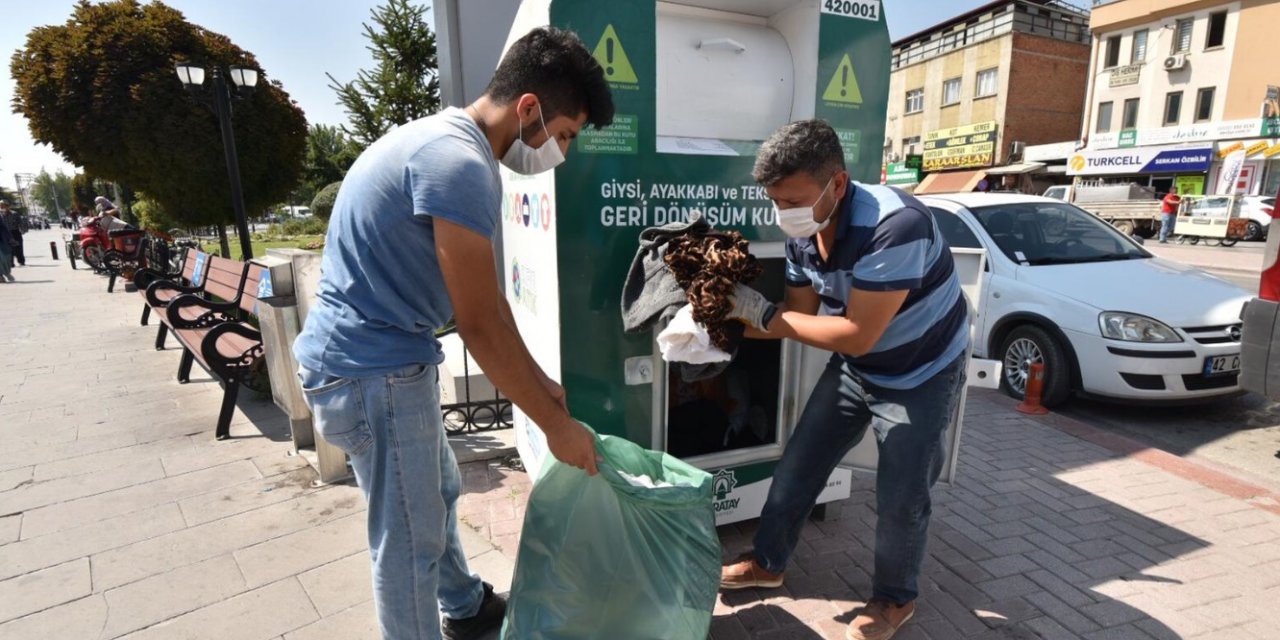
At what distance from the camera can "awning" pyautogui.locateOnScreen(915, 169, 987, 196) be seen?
3081cm

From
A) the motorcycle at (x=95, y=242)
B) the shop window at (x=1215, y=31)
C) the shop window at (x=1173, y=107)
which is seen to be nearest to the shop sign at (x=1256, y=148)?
the shop window at (x=1173, y=107)

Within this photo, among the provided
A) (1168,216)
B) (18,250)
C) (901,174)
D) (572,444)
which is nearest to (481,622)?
(572,444)

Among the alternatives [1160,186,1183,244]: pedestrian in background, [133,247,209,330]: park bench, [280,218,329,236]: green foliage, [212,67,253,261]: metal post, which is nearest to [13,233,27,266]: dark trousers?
[280,218,329,236]: green foliage

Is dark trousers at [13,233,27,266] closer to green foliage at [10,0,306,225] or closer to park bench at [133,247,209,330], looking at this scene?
green foliage at [10,0,306,225]

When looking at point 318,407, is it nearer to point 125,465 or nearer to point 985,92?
point 125,465

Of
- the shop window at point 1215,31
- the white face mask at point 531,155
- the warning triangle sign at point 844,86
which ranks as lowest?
the white face mask at point 531,155

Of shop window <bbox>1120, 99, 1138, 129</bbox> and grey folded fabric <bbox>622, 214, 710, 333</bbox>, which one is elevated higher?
shop window <bbox>1120, 99, 1138, 129</bbox>

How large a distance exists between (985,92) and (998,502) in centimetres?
3566

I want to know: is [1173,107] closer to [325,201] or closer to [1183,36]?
[1183,36]

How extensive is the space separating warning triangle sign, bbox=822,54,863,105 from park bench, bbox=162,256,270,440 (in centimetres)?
299

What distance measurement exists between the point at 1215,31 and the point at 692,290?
1387 inches

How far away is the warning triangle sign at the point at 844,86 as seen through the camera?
2604mm

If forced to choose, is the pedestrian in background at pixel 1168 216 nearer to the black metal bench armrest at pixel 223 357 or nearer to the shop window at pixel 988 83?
the shop window at pixel 988 83

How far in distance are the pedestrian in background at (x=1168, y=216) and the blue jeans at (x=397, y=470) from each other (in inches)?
966
